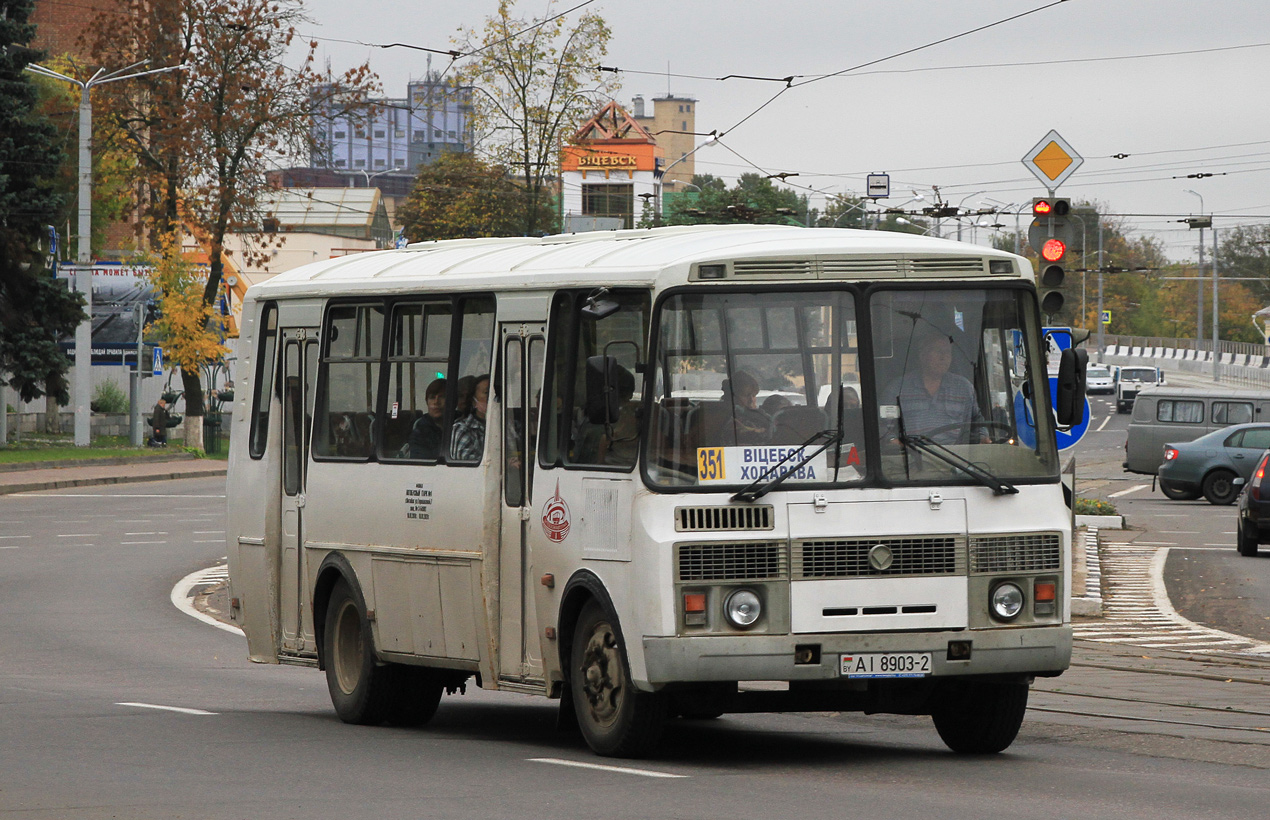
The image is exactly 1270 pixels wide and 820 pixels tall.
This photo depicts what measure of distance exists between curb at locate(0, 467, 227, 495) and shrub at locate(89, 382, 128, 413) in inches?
627

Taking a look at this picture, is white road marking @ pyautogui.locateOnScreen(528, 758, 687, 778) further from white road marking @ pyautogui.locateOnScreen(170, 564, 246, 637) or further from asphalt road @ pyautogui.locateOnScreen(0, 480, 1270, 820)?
white road marking @ pyautogui.locateOnScreen(170, 564, 246, 637)

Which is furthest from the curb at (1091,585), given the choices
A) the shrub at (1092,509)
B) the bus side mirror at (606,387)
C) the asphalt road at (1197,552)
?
the bus side mirror at (606,387)

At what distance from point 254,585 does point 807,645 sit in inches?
203

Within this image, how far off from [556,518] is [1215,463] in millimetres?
30747

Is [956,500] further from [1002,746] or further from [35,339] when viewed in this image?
[35,339]

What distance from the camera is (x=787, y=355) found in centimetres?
920

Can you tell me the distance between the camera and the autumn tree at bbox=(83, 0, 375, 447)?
182 feet

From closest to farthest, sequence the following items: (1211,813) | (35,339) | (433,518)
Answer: (1211,813) < (433,518) < (35,339)

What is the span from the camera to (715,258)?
9281mm

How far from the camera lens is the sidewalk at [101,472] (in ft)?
129

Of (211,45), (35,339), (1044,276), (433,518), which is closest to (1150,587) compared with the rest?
(1044,276)

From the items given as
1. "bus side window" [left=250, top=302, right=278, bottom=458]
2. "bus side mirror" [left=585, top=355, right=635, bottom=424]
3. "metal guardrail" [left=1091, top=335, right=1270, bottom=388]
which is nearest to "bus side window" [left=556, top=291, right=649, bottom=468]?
"bus side mirror" [left=585, top=355, right=635, bottom=424]

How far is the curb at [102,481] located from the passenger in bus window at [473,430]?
2894 cm

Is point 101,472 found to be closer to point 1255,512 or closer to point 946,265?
point 1255,512
